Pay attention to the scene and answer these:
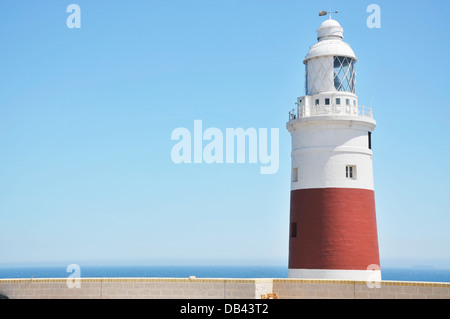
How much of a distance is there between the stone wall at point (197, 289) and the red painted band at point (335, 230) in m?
3.88

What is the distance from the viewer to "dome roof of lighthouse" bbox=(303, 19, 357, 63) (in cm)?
2366

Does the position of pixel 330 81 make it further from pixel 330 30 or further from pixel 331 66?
pixel 330 30

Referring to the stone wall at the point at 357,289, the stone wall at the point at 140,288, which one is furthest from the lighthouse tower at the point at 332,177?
the stone wall at the point at 140,288

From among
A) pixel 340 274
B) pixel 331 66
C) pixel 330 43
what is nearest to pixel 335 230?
pixel 340 274

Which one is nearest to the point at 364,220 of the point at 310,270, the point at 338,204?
the point at 338,204

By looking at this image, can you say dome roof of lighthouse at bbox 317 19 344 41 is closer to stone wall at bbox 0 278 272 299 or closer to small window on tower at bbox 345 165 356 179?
small window on tower at bbox 345 165 356 179

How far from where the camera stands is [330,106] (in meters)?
23.2

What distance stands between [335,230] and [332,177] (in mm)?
2028

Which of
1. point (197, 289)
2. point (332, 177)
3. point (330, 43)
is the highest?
point (330, 43)

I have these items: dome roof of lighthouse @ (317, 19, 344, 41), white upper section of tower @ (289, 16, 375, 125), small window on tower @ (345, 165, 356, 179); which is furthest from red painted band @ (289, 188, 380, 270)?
dome roof of lighthouse @ (317, 19, 344, 41)

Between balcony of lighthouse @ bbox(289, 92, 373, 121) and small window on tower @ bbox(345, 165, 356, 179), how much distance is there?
1.97 meters

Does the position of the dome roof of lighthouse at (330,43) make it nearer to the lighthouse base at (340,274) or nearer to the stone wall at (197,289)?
the lighthouse base at (340,274)

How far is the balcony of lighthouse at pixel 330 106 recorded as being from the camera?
23164 mm
